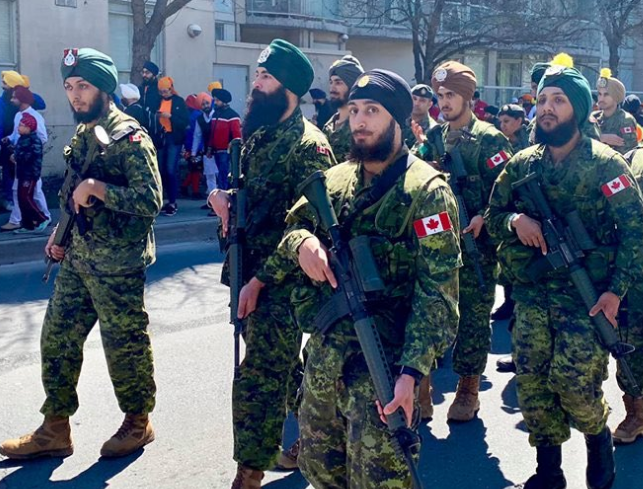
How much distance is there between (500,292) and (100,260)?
5.00 meters

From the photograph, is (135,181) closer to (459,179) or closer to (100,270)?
(100,270)

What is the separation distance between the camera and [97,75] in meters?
4.35

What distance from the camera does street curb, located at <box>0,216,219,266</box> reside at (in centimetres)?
945

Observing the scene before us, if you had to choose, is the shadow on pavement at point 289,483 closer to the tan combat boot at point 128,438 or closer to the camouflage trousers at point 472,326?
the tan combat boot at point 128,438

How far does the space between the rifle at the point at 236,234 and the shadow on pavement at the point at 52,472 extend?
0.88 m

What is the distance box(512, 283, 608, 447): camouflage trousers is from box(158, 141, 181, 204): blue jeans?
28.9 ft

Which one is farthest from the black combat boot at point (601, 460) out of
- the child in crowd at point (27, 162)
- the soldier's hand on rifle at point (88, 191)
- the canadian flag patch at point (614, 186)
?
the child in crowd at point (27, 162)

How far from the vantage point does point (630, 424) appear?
15.9 feet

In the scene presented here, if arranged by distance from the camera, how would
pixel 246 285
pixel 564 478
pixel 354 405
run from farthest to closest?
pixel 564 478, pixel 246 285, pixel 354 405

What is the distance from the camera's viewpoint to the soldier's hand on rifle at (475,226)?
5.15m

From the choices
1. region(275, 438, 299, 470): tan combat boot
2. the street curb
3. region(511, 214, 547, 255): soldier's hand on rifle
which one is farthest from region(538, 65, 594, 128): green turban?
the street curb

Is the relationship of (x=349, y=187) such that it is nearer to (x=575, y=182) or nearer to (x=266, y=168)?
(x=266, y=168)

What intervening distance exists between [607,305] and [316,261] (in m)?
1.55

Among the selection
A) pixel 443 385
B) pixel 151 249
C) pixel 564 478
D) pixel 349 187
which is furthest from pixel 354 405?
pixel 443 385
